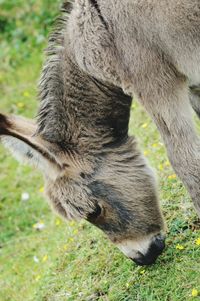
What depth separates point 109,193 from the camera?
4.88 meters

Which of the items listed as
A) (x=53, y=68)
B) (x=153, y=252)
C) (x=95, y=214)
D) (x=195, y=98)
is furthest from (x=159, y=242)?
(x=53, y=68)

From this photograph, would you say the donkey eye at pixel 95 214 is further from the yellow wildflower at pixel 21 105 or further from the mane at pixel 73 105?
the yellow wildflower at pixel 21 105

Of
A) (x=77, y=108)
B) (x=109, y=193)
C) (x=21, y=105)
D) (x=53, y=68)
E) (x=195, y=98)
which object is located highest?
(x=53, y=68)

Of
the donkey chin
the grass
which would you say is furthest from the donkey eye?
the grass

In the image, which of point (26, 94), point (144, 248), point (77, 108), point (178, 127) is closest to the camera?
point (178, 127)

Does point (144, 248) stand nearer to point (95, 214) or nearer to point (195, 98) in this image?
point (95, 214)

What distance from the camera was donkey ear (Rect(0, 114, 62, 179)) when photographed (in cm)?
454

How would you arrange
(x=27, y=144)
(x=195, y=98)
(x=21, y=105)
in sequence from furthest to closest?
(x=21, y=105)
(x=195, y=98)
(x=27, y=144)

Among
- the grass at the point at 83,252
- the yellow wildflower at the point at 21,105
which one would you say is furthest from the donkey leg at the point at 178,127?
the yellow wildflower at the point at 21,105

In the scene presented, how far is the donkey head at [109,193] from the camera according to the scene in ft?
15.9

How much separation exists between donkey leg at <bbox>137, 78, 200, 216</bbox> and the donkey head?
0.60m

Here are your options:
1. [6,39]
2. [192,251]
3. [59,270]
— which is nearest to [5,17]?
[6,39]

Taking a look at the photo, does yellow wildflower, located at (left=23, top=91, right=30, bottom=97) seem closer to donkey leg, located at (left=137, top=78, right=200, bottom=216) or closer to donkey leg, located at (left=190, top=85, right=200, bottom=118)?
donkey leg, located at (left=190, top=85, right=200, bottom=118)

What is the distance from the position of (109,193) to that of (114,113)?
56 cm
